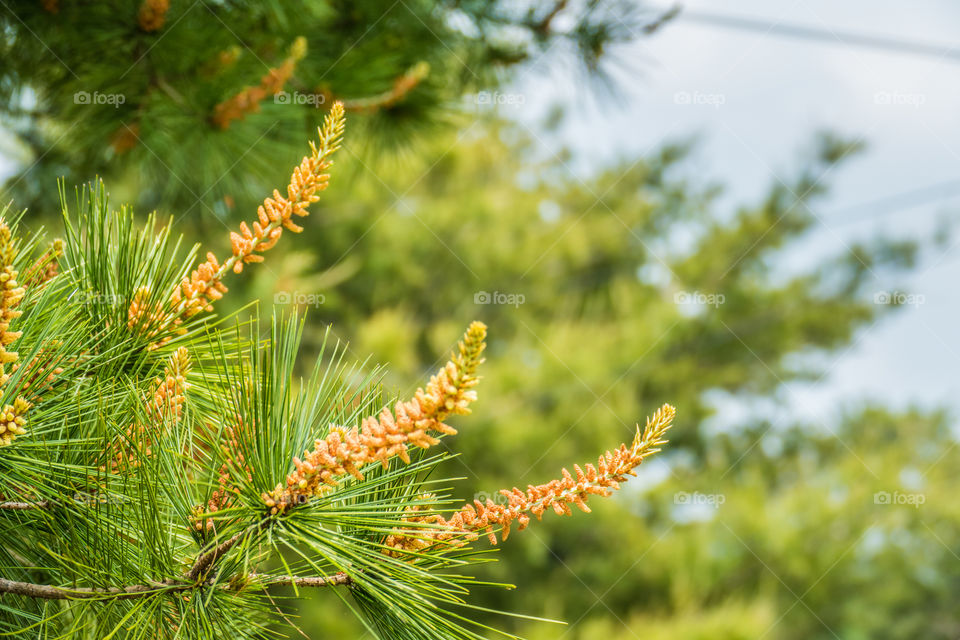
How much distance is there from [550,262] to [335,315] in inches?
113

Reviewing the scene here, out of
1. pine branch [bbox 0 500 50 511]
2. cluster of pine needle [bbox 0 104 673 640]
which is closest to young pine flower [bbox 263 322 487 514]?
cluster of pine needle [bbox 0 104 673 640]

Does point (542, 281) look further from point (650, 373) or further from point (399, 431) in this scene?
point (399, 431)

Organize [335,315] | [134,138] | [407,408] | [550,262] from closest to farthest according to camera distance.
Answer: [407,408] → [134,138] → [335,315] → [550,262]

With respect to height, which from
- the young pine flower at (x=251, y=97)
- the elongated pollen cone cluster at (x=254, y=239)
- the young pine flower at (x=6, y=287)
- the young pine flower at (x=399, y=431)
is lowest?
the young pine flower at (x=399, y=431)

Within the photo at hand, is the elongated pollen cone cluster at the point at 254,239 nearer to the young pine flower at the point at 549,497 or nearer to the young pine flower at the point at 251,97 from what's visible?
the young pine flower at the point at 549,497

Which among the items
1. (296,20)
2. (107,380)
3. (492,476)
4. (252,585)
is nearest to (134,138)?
(296,20)

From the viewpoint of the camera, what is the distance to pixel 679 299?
7.11 metres

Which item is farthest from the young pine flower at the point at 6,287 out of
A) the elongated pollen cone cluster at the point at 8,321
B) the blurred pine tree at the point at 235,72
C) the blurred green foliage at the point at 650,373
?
the blurred green foliage at the point at 650,373

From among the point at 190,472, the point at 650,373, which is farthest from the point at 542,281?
the point at 190,472

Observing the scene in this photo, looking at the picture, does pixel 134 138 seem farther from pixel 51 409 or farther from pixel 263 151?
pixel 51 409

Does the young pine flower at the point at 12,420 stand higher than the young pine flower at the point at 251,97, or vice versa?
the young pine flower at the point at 251,97

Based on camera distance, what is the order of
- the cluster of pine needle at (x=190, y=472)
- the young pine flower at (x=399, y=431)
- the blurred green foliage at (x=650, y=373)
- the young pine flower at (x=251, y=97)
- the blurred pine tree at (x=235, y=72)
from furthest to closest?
the blurred green foliage at (x=650, y=373) < the blurred pine tree at (x=235, y=72) < the young pine flower at (x=251, y=97) < the cluster of pine needle at (x=190, y=472) < the young pine flower at (x=399, y=431)

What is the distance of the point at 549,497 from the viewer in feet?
1.82

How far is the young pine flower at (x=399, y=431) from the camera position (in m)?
0.40
